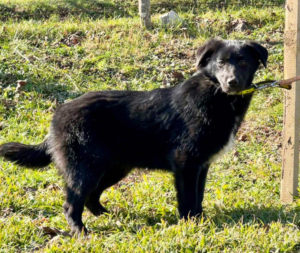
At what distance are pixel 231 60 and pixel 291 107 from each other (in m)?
0.76

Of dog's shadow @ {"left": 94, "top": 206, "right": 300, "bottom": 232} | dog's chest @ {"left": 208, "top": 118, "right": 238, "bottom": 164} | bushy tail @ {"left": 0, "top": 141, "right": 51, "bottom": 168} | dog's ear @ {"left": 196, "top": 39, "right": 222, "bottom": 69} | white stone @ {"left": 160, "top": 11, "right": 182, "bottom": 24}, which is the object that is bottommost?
dog's shadow @ {"left": 94, "top": 206, "right": 300, "bottom": 232}

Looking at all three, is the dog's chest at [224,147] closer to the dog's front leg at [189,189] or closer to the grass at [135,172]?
the dog's front leg at [189,189]

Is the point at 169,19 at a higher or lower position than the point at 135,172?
higher

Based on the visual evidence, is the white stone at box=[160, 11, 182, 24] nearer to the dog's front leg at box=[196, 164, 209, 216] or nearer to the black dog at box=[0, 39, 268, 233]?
the black dog at box=[0, 39, 268, 233]

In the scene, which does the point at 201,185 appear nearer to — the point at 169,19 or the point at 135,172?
the point at 135,172

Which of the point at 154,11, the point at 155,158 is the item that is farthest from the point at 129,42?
the point at 155,158

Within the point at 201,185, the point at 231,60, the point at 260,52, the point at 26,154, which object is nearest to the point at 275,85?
the point at 260,52

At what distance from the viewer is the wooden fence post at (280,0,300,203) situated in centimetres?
446

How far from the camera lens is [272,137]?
6098 millimetres

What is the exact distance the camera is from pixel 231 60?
4.32 m

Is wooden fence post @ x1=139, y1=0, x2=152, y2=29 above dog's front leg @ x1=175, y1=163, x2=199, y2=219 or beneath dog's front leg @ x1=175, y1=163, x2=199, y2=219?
above

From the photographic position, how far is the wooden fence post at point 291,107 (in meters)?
4.46

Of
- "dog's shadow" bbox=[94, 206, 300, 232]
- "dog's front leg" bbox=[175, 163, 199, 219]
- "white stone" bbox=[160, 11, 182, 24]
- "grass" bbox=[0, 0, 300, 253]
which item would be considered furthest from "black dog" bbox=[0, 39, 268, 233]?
"white stone" bbox=[160, 11, 182, 24]

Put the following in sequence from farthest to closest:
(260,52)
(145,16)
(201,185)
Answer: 1. (145,16)
2. (201,185)
3. (260,52)
